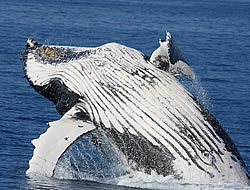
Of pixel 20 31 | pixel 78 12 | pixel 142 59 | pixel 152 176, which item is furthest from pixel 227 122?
pixel 78 12

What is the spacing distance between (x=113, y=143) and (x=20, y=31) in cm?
2612

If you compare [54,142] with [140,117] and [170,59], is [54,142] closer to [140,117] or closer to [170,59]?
[140,117]

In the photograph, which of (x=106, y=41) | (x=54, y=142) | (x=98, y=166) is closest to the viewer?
(x=54, y=142)

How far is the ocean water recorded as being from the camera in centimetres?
1115

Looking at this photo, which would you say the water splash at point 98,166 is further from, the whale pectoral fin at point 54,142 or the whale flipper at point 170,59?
the whale flipper at point 170,59

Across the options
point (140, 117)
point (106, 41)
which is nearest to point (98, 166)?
point (140, 117)

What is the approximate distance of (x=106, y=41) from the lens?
3344 cm

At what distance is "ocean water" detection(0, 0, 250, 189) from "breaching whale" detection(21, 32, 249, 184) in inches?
13.9

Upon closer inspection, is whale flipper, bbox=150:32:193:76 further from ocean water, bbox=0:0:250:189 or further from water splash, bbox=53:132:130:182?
water splash, bbox=53:132:130:182

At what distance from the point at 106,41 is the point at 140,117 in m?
24.0

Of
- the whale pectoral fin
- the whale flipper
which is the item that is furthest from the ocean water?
the whale flipper

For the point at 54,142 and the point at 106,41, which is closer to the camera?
the point at 54,142

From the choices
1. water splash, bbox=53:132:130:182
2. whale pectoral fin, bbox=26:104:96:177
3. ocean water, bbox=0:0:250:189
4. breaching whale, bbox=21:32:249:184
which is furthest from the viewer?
ocean water, bbox=0:0:250:189

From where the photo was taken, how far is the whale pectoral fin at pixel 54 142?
942 cm
